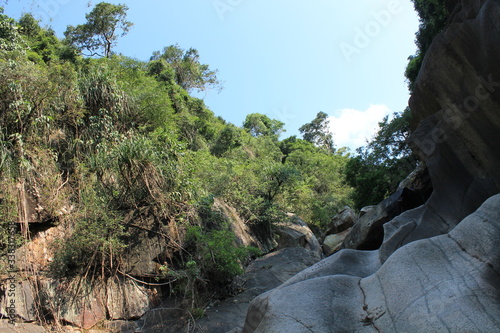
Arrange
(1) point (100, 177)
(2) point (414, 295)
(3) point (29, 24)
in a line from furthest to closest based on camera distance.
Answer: (3) point (29, 24), (1) point (100, 177), (2) point (414, 295)

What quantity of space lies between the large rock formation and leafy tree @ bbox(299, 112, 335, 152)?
42343 mm

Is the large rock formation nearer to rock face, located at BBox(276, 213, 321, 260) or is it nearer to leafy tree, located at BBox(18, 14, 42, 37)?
rock face, located at BBox(276, 213, 321, 260)

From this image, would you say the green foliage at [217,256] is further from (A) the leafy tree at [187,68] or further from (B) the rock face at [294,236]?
(A) the leafy tree at [187,68]

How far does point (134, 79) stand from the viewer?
17.5 meters

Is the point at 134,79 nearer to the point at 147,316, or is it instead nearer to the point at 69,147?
the point at 69,147

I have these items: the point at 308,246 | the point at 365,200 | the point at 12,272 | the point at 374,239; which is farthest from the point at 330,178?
the point at 12,272

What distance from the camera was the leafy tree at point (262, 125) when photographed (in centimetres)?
4547

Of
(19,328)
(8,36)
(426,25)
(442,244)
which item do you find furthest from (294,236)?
(8,36)

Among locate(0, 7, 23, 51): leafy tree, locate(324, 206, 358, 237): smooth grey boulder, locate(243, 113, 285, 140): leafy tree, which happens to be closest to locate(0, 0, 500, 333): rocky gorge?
locate(0, 7, 23, 51): leafy tree

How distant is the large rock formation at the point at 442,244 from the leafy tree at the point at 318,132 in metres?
42.3

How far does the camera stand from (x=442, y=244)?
4992mm

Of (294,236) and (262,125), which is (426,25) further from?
(262,125)

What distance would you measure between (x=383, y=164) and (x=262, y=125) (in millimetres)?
27752

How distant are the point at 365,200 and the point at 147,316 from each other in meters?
13.8
